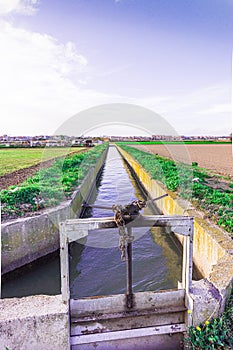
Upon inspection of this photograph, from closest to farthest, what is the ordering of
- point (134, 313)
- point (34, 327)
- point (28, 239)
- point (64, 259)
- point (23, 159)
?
point (34, 327)
point (64, 259)
point (134, 313)
point (28, 239)
point (23, 159)

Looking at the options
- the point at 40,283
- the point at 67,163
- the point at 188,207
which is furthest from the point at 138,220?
the point at 67,163

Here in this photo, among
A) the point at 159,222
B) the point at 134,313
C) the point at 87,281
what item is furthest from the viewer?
the point at 87,281

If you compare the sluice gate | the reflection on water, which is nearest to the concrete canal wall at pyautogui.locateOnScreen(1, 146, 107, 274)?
the reflection on water

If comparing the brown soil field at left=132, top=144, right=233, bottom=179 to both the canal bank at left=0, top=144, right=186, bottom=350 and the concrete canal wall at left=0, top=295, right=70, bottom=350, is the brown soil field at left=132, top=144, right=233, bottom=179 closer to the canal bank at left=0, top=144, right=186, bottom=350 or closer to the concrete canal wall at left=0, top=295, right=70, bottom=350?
the canal bank at left=0, top=144, right=186, bottom=350

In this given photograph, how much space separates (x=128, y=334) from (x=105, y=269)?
2805 millimetres

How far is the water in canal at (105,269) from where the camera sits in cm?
532

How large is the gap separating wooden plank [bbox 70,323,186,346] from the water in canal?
1.97 metres

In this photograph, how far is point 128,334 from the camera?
315cm

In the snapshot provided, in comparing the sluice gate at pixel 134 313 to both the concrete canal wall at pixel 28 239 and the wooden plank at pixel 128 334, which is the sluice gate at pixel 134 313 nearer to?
the wooden plank at pixel 128 334

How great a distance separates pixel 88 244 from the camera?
24.0 feet

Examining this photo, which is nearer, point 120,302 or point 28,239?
point 120,302

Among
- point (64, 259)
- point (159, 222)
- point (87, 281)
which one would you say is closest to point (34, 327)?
point (64, 259)

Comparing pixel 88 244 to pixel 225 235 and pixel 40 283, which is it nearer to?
pixel 40 283

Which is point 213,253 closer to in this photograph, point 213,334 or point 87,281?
point 213,334
